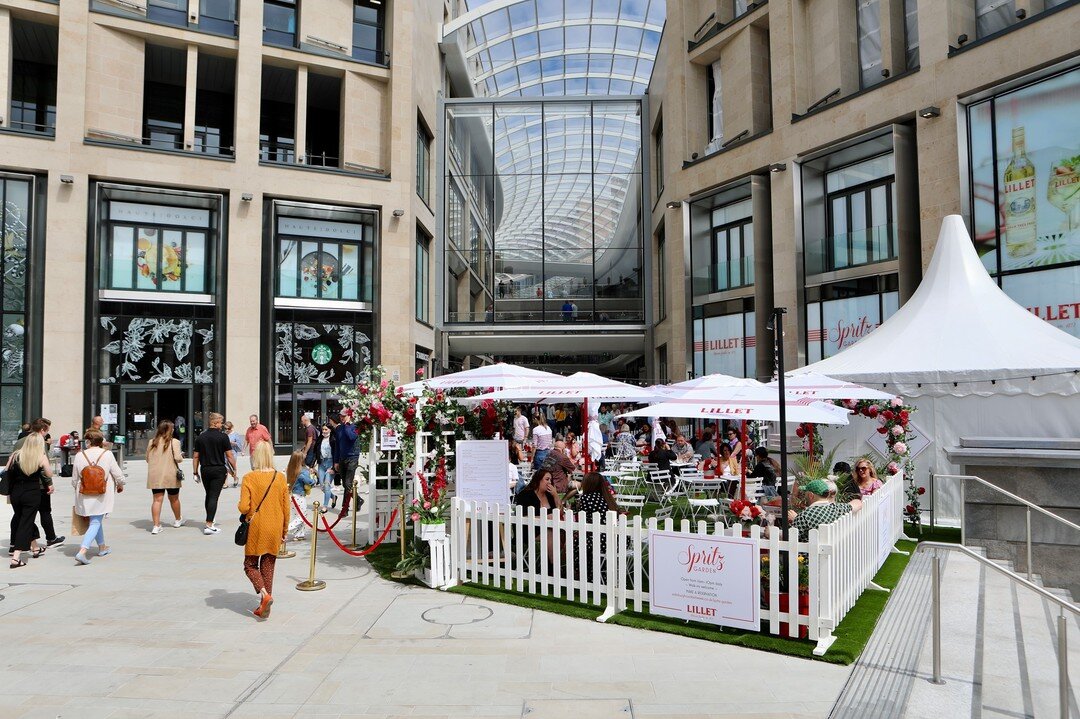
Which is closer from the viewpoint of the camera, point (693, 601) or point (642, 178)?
point (693, 601)

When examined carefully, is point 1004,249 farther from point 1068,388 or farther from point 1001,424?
point 1068,388

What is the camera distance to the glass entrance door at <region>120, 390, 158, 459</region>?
24.1 meters

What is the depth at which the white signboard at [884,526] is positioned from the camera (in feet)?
27.7

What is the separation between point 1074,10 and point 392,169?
841 inches

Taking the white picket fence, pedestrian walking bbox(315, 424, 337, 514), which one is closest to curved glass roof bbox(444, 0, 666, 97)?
pedestrian walking bbox(315, 424, 337, 514)

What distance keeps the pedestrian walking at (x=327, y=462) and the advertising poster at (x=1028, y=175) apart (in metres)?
15.0

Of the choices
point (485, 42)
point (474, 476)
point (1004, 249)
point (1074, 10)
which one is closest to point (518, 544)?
point (474, 476)

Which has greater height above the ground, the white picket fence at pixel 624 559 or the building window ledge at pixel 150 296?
the building window ledge at pixel 150 296

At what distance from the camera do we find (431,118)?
3177 cm

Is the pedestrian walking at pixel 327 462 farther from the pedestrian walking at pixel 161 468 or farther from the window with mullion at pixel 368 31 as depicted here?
the window with mullion at pixel 368 31

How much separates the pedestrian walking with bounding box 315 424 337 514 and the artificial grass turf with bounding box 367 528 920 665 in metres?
4.95

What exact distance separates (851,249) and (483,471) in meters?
15.7

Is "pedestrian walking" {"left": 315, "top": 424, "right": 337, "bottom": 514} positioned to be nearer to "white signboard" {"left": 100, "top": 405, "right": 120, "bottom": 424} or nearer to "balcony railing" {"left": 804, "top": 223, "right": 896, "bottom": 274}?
"white signboard" {"left": 100, "top": 405, "right": 120, "bottom": 424}

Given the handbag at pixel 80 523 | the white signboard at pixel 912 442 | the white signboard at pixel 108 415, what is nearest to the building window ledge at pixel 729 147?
the white signboard at pixel 912 442
